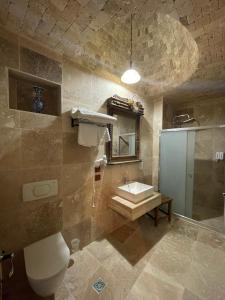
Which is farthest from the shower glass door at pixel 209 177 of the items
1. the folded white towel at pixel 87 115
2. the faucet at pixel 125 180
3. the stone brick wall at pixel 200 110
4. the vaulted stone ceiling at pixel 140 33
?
the folded white towel at pixel 87 115

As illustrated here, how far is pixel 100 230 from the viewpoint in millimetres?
2107

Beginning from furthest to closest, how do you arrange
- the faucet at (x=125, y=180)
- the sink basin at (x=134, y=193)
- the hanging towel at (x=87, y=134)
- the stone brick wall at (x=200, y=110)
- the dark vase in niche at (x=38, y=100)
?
the stone brick wall at (x=200, y=110) < the faucet at (x=125, y=180) < the sink basin at (x=134, y=193) < the hanging towel at (x=87, y=134) < the dark vase in niche at (x=38, y=100)

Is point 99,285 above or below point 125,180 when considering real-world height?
below

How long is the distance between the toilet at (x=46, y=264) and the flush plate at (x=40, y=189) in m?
0.47

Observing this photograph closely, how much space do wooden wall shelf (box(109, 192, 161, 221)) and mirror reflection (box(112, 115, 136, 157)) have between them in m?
0.72

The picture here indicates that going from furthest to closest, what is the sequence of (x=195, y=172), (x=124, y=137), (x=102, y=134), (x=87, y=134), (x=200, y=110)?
1. (x=200, y=110)
2. (x=195, y=172)
3. (x=124, y=137)
4. (x=102, y=134)
5. (x=87, y=134)

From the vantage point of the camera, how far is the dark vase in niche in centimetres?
153

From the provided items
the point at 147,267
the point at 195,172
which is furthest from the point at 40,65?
the point at 195,172

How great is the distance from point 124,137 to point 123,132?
9cm

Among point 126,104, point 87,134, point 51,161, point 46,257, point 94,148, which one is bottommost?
point 46,257

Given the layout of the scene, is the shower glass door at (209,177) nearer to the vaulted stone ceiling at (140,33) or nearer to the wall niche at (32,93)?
the vaulted stone ceiling at (140,33)

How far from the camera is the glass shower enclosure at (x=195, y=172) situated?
2670mm

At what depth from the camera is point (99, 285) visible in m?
1.42

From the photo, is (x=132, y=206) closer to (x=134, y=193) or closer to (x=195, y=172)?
(x=134, y=193)
